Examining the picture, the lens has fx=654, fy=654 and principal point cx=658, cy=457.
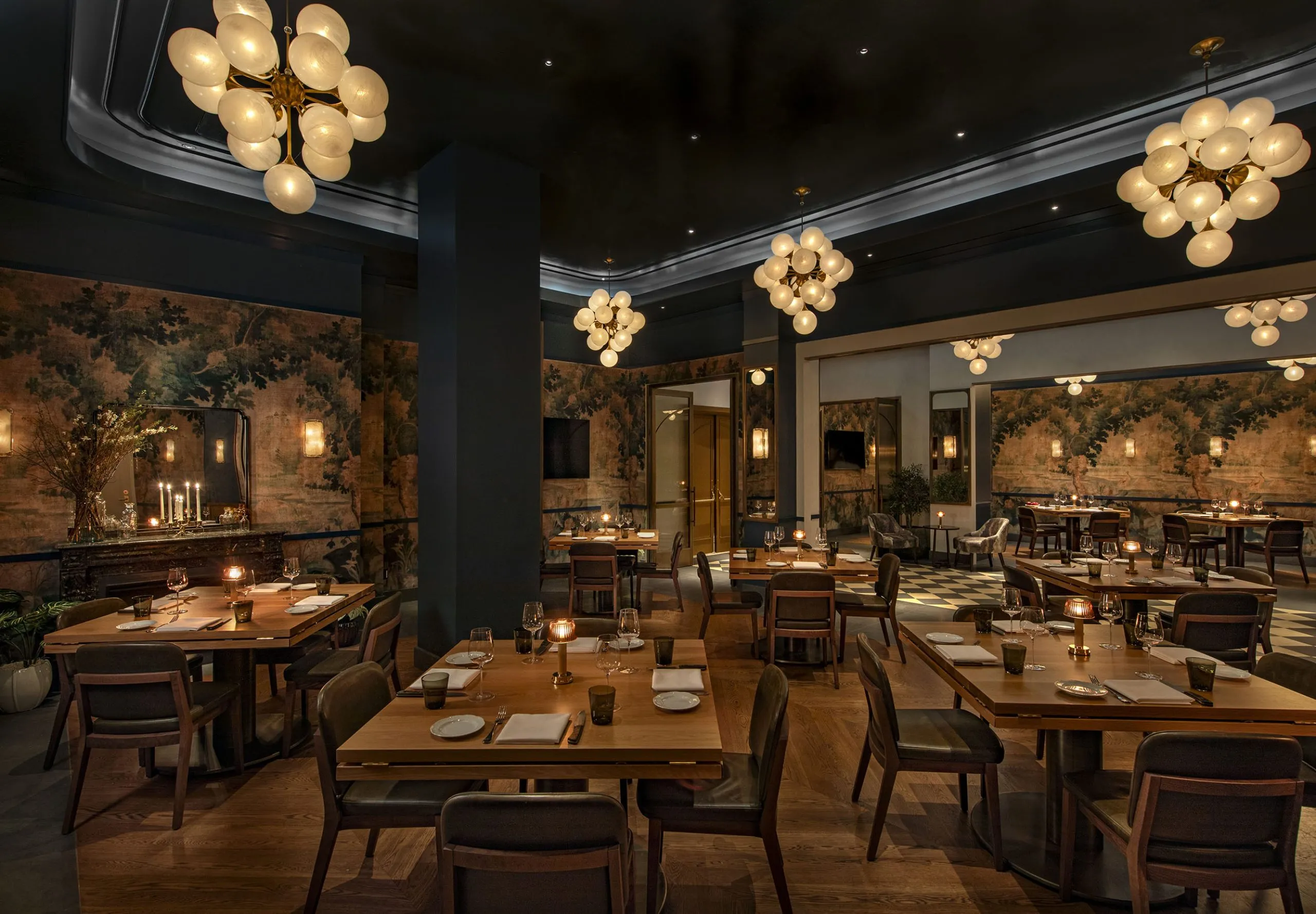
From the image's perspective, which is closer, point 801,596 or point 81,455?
point 801,596

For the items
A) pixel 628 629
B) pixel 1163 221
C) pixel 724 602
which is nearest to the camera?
pixel 628 629

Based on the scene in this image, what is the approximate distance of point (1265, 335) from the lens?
23.7 feet

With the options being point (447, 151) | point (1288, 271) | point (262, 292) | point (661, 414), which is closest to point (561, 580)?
point (661, 414)

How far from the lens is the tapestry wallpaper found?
10.4 m

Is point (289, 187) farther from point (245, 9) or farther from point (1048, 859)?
point (1048, 859)

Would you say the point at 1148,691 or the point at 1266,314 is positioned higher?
the point at 1266,314

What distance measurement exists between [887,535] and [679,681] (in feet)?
27.0

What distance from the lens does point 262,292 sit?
259 inches

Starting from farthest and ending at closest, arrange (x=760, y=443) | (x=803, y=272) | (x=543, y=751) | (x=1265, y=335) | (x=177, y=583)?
(x=760, y=443) < (x=1265, y=335) < (x=803, y=272) < (x=177, y=583) < (x=543, y=751)

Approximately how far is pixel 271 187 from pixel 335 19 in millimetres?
707

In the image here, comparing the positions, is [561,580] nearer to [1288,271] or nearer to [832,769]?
[832,769]

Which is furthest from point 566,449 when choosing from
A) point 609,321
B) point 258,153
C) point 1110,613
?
point 1110,613

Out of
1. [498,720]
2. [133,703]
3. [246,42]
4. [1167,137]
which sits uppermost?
[1167,137]

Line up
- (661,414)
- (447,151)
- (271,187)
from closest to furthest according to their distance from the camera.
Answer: (271,187), (447,151), (661,414)
